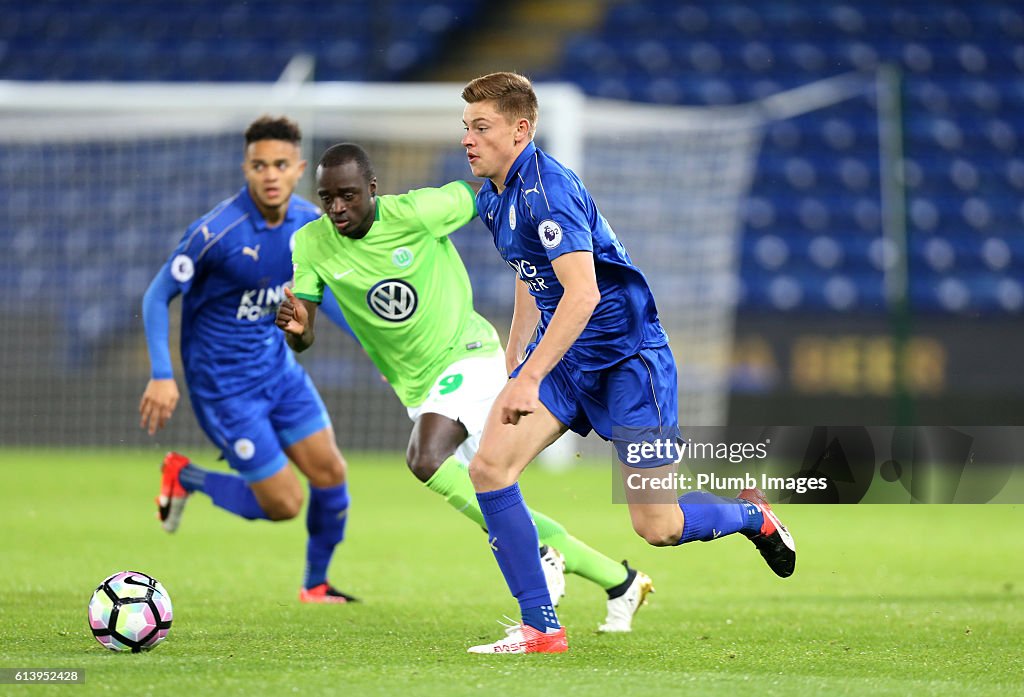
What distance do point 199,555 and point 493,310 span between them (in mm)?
6687

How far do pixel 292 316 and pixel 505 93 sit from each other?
47.3 inches

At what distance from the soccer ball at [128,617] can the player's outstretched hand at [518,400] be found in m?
1.29

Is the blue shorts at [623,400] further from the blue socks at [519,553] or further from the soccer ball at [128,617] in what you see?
the soccer ball at [128,617]

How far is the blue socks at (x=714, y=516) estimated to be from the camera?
4.93 m

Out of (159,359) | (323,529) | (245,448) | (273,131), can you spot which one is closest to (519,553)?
(323,529)

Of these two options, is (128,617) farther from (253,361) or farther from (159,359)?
(253,361)

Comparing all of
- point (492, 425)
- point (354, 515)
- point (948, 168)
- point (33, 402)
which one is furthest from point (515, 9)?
point (492, 425)

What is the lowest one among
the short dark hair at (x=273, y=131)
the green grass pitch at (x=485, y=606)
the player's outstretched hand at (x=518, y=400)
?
the green grass pitch at (x=485, y=606)

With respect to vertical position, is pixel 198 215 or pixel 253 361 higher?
pixel 198 215

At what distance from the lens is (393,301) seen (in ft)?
18.7

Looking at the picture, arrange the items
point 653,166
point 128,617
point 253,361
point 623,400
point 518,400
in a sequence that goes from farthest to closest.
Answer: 1. point 653,166
2. point 253,361
3. point 623,400
4. point 128,617
5. point 518,400

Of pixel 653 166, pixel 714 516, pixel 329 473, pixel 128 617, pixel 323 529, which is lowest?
pixel 128 617

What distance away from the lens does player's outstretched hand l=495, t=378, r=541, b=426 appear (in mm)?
4160

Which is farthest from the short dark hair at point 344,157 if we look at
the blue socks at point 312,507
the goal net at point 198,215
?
the goal net at point 198,215
